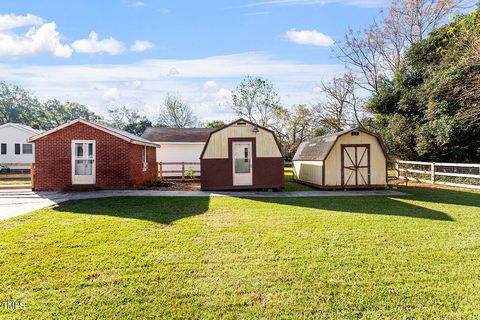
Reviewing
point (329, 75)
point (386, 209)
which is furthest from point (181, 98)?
point (386, 209)

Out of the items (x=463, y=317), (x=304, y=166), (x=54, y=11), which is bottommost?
(x=463, y=317)

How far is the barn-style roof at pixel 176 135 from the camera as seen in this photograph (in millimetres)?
19797

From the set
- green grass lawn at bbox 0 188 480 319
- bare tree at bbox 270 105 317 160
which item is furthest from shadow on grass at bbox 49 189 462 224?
bare tree at bbox 270 105 317 160

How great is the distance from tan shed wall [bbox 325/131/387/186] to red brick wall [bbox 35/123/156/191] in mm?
8733

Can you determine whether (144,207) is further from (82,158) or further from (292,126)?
(292,126)

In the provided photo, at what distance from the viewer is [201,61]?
709 inches

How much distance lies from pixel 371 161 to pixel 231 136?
634 cm

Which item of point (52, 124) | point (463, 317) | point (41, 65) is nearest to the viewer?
point (463, 317)

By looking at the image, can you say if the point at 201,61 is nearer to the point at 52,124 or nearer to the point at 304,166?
the point at 304,166

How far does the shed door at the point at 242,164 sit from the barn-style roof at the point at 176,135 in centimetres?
727

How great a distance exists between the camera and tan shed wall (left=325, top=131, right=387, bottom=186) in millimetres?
12977

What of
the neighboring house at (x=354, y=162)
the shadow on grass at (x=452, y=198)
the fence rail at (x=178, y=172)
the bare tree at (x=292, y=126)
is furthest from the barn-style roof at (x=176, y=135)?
the shadow on grass at (x=452, y=198)

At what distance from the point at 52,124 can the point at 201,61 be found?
45093 millimetres

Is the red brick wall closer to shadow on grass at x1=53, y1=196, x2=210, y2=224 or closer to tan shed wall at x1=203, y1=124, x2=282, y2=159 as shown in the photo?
shadow on grass at x1=53, y1=196, x2=210, y2=224
